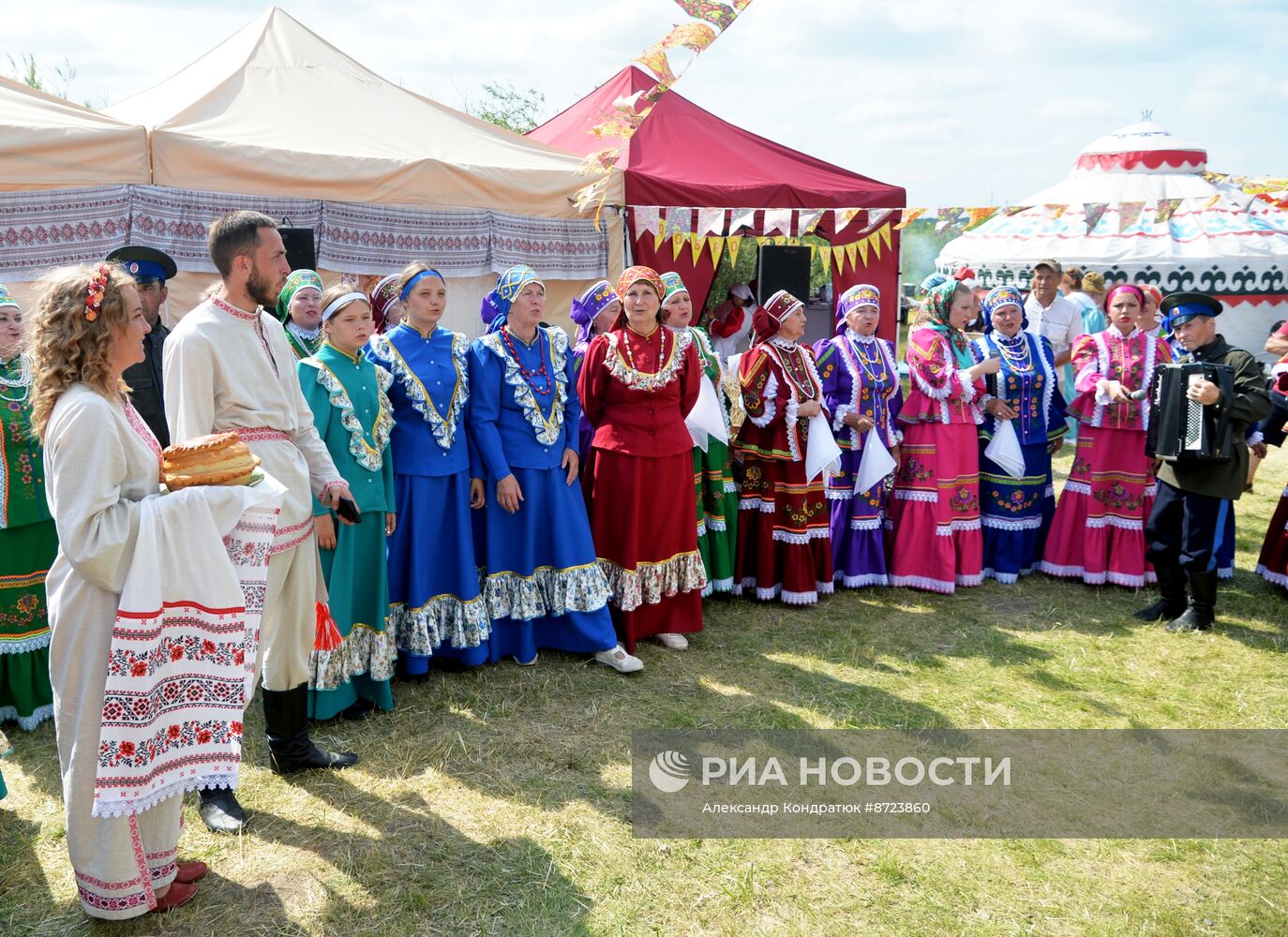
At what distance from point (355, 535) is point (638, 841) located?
5.72ft

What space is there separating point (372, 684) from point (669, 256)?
4.16 meters

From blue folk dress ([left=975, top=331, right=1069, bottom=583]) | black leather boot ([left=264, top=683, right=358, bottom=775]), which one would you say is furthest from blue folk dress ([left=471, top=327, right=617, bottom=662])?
blue folk dress ([left=975, top=331, right=1069, bottom=583])

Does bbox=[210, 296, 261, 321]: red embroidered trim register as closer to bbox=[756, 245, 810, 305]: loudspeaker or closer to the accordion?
bbox=[756, 245, 810, 305]: loudspeaker

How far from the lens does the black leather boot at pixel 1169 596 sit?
5.70m

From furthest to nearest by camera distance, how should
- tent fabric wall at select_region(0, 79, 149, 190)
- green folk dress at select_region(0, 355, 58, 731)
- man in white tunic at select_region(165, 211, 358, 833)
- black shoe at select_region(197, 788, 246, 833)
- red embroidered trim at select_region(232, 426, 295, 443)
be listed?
1. tent fabric wall at select_region(0, 79, 149, 190)
2. green folk dress at select_region(0, 355, 58, 731)
3. black shoe at select_region(197, 788, 246, 833)
4. red embroidered trim at select_region(232, 426, 295, 443)
5. man in white tunic at select_region(165, 211, 358, 833)

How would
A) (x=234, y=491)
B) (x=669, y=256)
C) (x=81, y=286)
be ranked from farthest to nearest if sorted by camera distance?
(x=669, y=256), (x=234, y=491), (x=81, y=286)

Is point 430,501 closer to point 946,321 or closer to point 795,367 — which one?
point 795,367

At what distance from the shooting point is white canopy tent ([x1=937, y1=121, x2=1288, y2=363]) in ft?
42.6

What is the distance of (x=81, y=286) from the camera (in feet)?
8.27

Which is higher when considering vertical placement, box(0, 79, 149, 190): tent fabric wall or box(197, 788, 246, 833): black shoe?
box(0, 79, 149, 190): tent fabric wall

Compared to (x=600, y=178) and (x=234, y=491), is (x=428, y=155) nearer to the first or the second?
(x=600, y=178)

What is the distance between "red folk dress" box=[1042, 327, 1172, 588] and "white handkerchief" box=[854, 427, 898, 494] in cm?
137

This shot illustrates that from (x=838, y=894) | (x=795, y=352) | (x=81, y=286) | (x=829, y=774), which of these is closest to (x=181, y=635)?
(x=81, y=286)

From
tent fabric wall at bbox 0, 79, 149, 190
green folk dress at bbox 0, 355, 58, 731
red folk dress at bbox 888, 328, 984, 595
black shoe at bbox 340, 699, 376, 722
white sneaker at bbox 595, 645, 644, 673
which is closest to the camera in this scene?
green folk dress at bbox 0, 355, 58, 731
